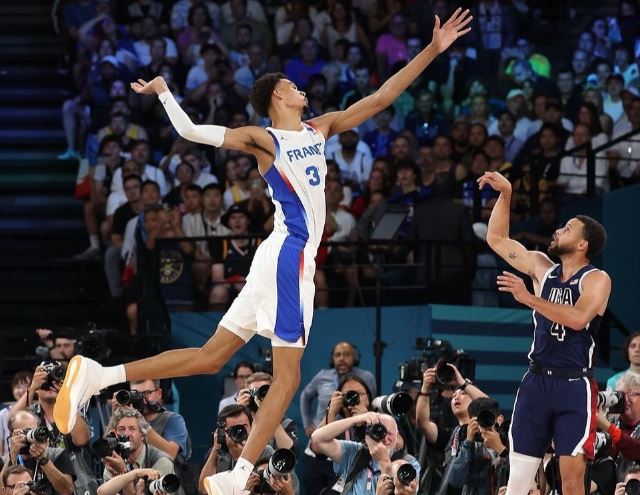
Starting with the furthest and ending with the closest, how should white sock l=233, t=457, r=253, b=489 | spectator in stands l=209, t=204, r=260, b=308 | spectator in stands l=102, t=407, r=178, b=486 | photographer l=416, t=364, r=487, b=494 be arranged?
spectator in stands l=209, t=204, r=260, b=308
spectator in stands l=102, t=407, r=178, b=486
photographer l=416, t=364, r=487, b=494
white sock l=233, t=457, r=253, b=489

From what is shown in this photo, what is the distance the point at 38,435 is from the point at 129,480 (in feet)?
2.18

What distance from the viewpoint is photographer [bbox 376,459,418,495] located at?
34.1ft

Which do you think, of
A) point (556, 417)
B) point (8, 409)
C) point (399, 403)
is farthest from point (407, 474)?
point (8, 409)

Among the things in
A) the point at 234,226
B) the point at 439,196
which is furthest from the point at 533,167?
the point at 234,226

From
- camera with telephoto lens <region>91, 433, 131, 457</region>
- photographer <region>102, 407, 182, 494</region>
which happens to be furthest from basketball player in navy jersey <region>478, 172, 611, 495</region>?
photographer <region>102, 407, 182, 494</region>

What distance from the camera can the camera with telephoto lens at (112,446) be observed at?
1091cm

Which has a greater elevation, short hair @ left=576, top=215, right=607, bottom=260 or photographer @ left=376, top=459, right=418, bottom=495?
short hair @ left=576, top=215, right=607, bottom=260

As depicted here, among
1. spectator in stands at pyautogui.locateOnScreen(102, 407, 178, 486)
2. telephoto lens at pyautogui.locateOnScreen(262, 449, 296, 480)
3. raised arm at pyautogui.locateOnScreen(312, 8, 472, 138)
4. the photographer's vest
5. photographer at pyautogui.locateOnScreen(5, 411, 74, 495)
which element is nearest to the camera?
raised arm at pyautogui.locateOnScreen(312, 8, 472, 138)

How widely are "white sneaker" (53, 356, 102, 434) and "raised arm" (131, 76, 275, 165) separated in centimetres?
135

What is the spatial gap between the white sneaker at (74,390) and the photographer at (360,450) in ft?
7.83

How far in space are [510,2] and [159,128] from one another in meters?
4.58

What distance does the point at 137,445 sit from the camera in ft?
38.2

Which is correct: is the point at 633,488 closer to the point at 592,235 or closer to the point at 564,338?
the point at 564,338

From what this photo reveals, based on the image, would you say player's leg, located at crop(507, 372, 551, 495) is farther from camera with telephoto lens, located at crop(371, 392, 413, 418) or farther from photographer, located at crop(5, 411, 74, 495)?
photographer, located at crop(5, 411, 74, 495)
